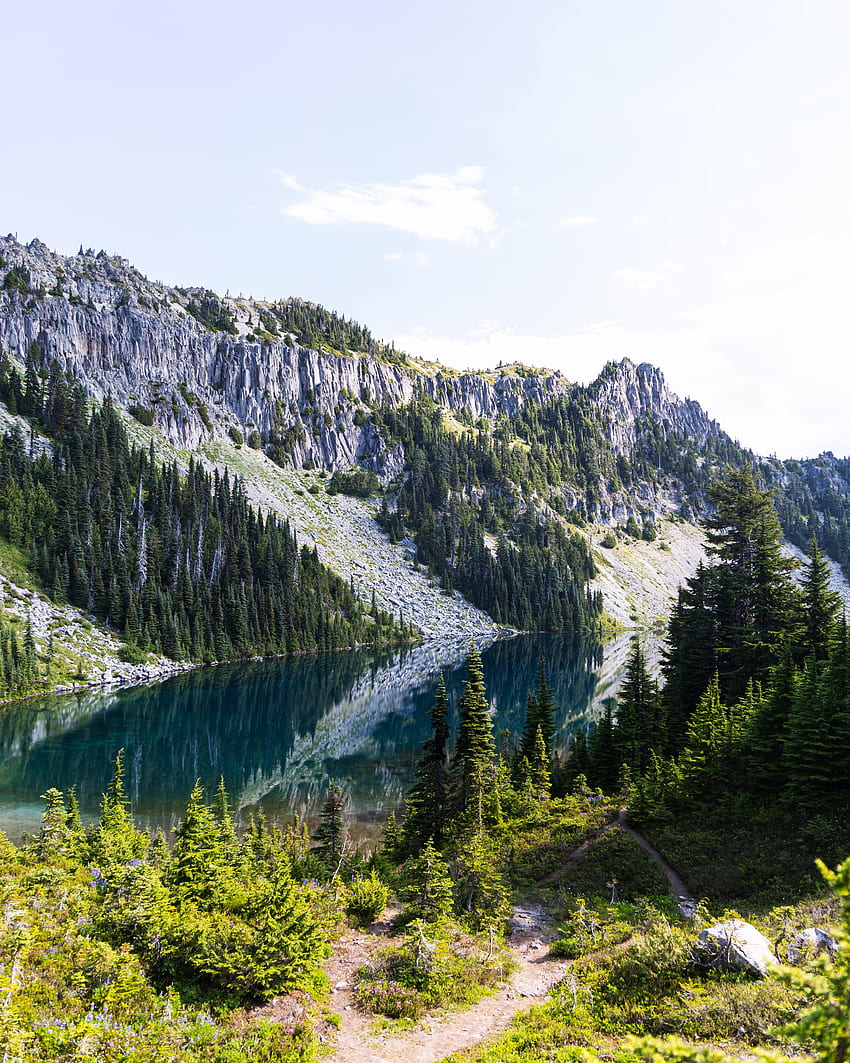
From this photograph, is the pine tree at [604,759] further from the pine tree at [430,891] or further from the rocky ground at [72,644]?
the rocky ground at [72,644]

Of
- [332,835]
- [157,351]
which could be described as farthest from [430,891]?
[157,351]

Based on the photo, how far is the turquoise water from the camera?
138 feet

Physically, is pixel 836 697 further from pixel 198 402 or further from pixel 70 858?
pixel 198 402

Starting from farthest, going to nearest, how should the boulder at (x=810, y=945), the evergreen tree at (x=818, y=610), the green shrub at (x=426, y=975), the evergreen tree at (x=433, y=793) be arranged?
the evergreen tree at (x=818, y=610) → the evergreen tree at (x=433, y=793) → the green shrub at (x=426, y=975) → the boulder at (x=810, y=945)

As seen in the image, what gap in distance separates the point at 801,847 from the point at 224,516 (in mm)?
129231

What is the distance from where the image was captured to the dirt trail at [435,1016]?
1245 cm

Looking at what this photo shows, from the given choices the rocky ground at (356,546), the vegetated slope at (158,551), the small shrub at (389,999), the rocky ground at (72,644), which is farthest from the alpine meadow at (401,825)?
the rocky ground at (356,546)

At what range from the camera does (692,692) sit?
42.2m

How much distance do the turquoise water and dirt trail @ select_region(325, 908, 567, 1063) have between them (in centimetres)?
1923

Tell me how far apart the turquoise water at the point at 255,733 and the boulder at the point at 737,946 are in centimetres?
2565

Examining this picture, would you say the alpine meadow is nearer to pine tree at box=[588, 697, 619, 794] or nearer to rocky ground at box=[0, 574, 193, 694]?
pine tree at box=[588, 697, 619, 794]

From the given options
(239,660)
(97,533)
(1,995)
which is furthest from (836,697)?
(97,533)

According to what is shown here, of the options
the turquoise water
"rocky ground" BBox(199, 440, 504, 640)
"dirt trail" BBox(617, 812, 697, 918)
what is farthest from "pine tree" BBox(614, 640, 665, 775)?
"rocky ground" BBox(199, 440, 504, 640)

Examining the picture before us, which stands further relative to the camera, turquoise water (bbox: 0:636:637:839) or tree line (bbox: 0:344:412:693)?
tree line (bbox: 0:344:412:693)
